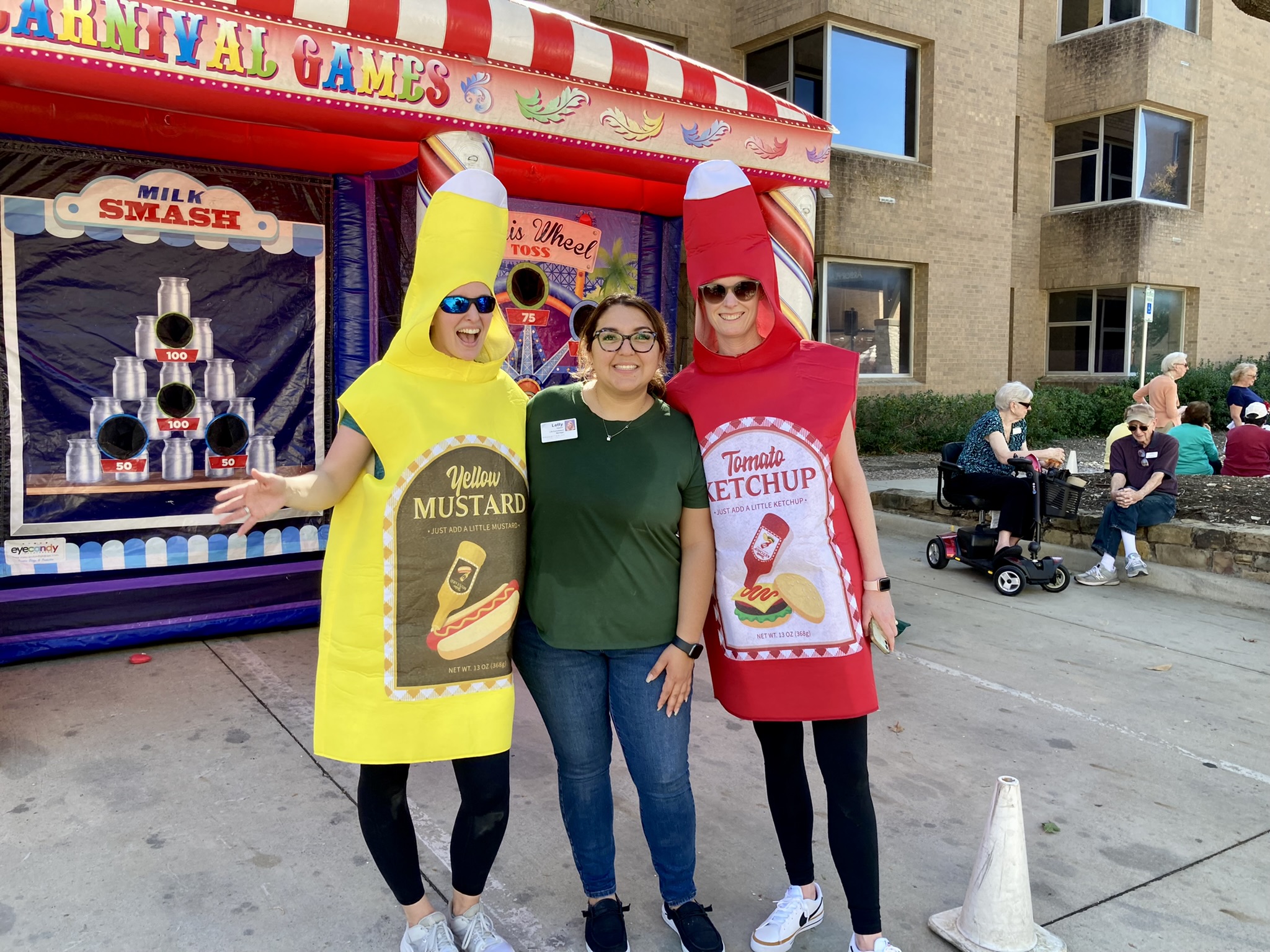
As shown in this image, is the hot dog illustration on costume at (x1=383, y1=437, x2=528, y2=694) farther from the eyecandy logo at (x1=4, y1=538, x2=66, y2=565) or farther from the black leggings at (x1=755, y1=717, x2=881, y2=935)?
the eyecandy logo at (x1=4, y1=538, x2=66, y2=565)

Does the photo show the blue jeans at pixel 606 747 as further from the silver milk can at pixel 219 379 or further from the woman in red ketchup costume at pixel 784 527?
the silver milk can at pixel 219 379

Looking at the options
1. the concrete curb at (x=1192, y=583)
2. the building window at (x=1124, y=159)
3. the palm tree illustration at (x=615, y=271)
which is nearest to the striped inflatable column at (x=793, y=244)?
the palm tree illustration at (x=615, y=271)

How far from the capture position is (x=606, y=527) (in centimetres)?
251

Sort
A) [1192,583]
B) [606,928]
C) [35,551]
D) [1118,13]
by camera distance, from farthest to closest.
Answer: [1118,13]
[1192,583]
[35,551]
[606,928]

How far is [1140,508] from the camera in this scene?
752 cm

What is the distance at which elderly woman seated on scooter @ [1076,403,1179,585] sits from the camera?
7.46m

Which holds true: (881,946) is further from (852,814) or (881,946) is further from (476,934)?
(476,934)

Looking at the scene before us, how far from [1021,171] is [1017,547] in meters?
14.1

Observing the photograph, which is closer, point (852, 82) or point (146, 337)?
point (146, 337)

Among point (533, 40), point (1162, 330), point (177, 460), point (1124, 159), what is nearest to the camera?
point (533, 40)

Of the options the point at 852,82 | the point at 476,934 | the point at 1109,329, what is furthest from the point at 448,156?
the point at 1109,329

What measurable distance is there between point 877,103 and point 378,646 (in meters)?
14.9

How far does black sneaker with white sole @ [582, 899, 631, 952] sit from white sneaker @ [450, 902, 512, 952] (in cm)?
23

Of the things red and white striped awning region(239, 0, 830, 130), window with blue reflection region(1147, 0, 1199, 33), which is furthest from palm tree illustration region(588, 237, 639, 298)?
window with blue reflection region(1147, 0, 1199, 33)
